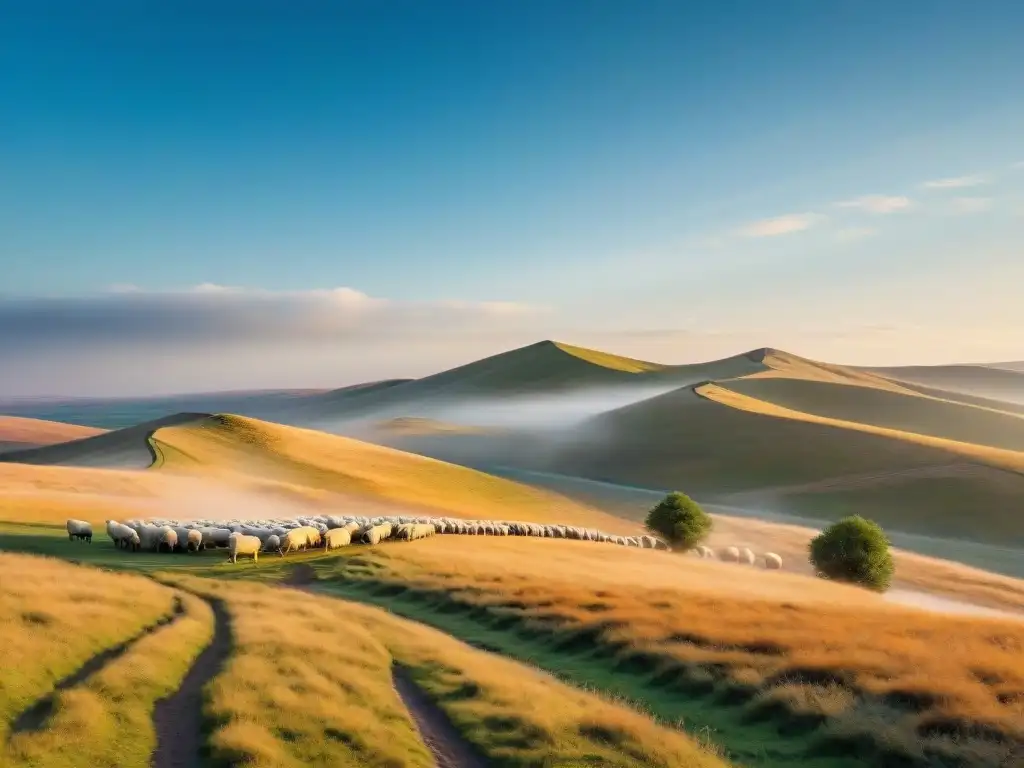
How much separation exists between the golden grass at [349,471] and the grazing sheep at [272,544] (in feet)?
114

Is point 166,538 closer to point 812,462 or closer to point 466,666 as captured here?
point 466,666

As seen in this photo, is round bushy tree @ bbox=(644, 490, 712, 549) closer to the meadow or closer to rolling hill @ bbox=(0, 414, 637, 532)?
rolling hill @ bbox=(0, 414, 637, 532)

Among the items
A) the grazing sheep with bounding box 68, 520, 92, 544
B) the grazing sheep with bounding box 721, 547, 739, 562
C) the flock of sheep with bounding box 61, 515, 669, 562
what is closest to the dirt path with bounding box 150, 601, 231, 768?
the flock of sheep with bounding box 61, 515, 669, 562

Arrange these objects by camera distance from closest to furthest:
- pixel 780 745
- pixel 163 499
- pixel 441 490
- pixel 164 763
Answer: pixel 164 763
pixel 780 745
pixel 163 499
pixel 441 490

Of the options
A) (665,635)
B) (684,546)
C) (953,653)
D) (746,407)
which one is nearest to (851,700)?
(953,653)

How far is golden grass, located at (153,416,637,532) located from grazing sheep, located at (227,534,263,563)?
3682cm

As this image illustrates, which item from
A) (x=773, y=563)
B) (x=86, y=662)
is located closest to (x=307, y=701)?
(x=86, y=662)

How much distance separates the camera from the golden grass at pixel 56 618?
51.0ft

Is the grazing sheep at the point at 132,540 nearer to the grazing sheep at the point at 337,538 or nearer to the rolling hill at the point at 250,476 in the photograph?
the grazing sheep at the point at 337,538

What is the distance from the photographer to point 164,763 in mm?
13266

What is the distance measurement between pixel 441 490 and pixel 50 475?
136 ft

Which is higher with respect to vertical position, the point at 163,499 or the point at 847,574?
the point at 163,499

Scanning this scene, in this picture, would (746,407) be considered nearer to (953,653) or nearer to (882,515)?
(882,515)

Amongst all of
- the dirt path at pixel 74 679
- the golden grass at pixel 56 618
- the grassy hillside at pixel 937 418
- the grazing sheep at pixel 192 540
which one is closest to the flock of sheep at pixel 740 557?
the grazing sheep at pixel 192 540
